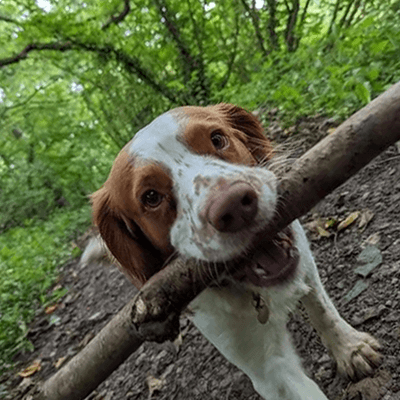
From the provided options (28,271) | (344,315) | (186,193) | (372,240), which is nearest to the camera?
(186,193)

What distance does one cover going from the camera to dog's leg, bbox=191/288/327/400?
1.94 meters

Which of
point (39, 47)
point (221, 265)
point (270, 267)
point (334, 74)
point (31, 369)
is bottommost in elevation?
point (31, 369)

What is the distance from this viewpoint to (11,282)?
6.14 metres

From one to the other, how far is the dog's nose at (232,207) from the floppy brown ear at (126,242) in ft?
A: 2.38

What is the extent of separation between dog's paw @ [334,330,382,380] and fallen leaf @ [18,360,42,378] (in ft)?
10.6

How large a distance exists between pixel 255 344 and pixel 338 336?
55 cm

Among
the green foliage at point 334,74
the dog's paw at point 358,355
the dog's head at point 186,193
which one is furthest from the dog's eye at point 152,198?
the green foliage at point 334,74

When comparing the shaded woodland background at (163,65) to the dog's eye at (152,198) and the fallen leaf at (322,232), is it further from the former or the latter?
the dog's eye at (152,198)

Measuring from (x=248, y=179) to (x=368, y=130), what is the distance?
524 millimetres

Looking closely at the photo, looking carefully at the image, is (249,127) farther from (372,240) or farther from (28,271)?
(28,271)

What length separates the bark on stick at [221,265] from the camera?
133cm

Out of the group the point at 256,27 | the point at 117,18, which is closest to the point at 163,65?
the point at 117,18

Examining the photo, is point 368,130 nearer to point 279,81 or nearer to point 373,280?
point 373,280

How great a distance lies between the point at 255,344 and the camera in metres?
1.99
